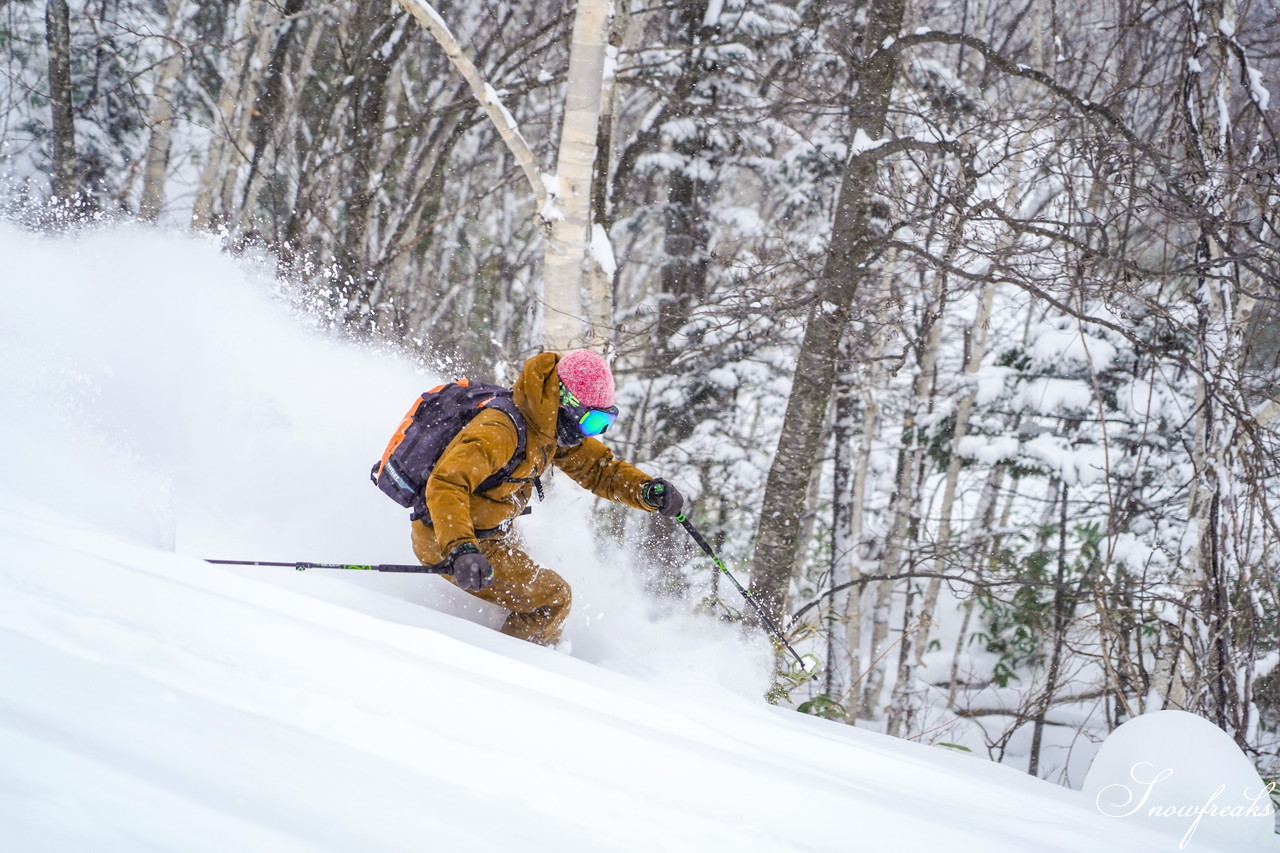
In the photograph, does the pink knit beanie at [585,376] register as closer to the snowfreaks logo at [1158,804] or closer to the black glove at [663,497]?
the black glove at [663,497]

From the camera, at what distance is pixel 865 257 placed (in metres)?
6.00

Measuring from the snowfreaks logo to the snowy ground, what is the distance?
0.25ft

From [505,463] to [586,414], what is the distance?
18.3 inches

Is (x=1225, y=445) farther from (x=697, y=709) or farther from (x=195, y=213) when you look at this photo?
(x=195, y=213)

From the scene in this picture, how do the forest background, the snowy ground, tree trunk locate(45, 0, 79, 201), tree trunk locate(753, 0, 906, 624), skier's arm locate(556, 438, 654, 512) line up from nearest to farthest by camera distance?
the snowy ground < skier's arm locate(556, 438, 654, 512) < the forest background < tree trunk locate(753, 0, 906, 624) < tree trunk locate(45, 0, 79, 201)

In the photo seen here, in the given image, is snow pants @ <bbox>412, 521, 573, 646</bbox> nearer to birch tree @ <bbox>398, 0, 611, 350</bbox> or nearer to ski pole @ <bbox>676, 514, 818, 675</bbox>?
ski pole @ <bbox>676, 514, 818, 675</bbox>

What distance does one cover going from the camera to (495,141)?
450 inches

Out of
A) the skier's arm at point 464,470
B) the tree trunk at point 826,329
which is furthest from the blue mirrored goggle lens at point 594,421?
the tree trunk at point 826,329

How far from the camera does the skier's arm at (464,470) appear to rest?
3.44 meters

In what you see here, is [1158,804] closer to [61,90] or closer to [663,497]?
[663,497]

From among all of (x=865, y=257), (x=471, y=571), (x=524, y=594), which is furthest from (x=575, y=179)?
(x=471, y=571)

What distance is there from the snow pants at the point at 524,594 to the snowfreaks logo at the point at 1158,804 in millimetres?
2505

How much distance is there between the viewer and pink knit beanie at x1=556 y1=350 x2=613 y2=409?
3.84 meters

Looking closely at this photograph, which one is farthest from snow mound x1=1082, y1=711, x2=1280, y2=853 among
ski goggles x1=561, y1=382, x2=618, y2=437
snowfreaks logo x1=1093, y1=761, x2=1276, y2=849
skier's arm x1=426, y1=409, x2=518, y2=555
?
skier's arm x1=426, y1=409, x2=518, y2=555
